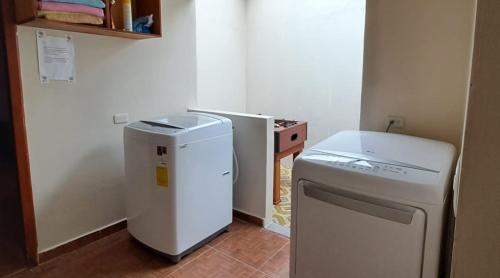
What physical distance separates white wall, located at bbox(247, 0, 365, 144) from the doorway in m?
3.19

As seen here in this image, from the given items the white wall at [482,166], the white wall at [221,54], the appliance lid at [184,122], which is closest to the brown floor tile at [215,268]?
the appliance lid at [184,122]

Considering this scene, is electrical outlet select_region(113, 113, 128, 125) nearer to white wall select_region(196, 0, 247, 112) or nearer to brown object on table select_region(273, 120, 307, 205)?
brown object on table select_region(273, 120, 307, 205)

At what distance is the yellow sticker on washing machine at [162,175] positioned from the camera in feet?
6.78

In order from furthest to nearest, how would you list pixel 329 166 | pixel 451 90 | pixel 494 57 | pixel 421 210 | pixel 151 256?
pixel 151 256 < pixel 451 90 < pixel 329 166 < pixel 421 210 < pixel 494 57

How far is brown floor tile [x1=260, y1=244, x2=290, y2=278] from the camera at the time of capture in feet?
6.84

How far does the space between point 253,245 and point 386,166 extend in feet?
4.60

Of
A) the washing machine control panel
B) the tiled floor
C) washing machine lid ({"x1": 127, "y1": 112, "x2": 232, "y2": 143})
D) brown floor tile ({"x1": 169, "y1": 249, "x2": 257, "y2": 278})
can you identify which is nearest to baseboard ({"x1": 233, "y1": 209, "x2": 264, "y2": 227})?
the tiled floor

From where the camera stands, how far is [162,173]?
208 centimetres

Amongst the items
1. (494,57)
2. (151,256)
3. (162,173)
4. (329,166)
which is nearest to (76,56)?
(162,173)

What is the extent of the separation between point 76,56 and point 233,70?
102 inches

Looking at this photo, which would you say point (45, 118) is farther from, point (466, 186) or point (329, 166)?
point (466, 186)

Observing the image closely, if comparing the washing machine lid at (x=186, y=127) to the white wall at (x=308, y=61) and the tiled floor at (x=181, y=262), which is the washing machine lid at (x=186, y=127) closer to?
the tiled floor at (x=181, y=262)

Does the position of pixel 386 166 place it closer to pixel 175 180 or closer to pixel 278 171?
pixel 175 180

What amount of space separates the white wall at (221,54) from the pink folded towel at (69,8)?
2086mm
